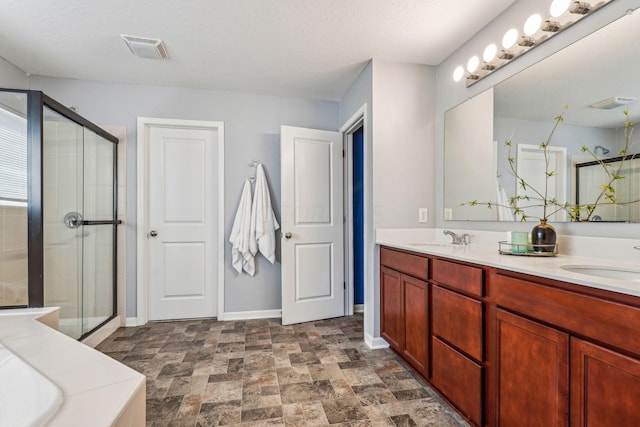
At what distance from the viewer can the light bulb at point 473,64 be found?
2078 millimetres

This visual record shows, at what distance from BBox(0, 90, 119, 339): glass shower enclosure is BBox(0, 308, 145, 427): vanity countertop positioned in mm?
706

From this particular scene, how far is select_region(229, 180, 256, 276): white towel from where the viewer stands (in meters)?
2.97

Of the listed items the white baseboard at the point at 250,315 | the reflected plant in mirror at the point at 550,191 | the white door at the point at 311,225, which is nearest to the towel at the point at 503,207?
the reflected plant in mirror at the point at 550,191

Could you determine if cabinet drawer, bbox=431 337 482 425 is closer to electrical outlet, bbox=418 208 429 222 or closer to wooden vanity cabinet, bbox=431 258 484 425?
wooden vanity cabinet, bbox=431 258 484 425

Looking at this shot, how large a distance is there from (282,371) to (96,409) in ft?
4.76

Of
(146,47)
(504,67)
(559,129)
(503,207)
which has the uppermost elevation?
(146,47)

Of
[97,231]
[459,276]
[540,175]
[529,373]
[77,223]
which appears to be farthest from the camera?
[97,231]

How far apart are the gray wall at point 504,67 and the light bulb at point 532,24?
0.04m

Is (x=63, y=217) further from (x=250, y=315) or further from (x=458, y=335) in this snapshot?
(x=458, y=335)

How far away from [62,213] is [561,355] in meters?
2.88

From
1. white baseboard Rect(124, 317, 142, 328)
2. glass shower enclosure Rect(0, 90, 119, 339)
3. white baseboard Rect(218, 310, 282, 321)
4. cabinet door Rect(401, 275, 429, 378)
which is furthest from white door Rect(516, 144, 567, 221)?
white baseboard Rect(124, 317, 142, 328)

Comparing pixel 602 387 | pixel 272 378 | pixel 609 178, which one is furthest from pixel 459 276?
pixel 272 378

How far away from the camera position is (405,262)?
6.50 feet

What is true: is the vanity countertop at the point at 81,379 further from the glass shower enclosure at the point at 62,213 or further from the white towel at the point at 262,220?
the white towel at the point at 262,220
